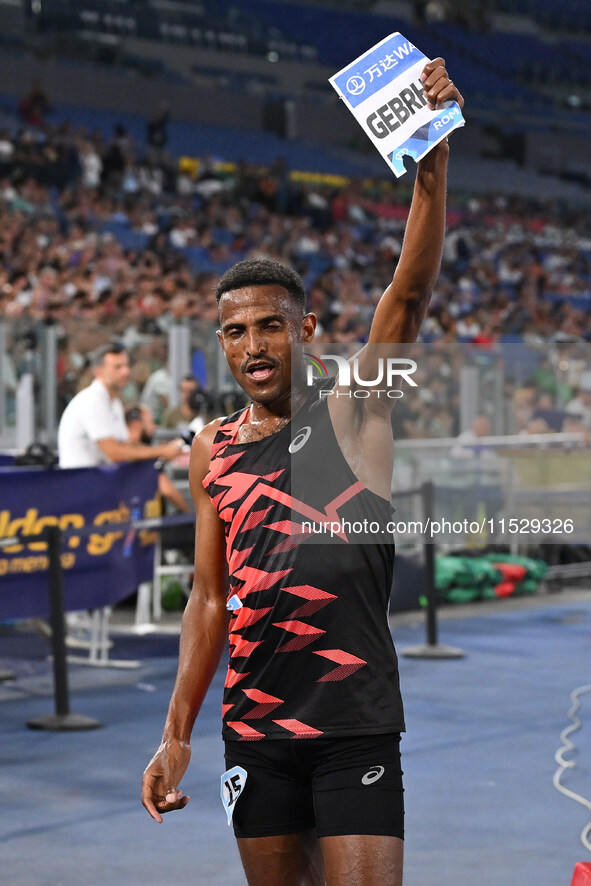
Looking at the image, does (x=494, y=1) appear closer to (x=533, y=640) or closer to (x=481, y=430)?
(x=481, y=430)

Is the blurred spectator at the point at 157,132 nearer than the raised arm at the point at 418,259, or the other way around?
the raised arm at the point at 418,259

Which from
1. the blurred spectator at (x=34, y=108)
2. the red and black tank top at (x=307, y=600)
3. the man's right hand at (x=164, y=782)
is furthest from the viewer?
the blurred spectator at (x=34, y=108)

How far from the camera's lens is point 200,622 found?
287 cm

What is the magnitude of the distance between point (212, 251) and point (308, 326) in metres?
19.2

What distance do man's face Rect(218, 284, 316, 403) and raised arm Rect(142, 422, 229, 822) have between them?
0.81ft

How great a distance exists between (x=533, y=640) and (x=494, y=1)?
30.2 meters

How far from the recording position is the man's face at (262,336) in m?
2.64

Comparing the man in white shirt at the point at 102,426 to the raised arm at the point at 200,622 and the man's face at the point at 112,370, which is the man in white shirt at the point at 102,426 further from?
the raised arm at the point at 200,622

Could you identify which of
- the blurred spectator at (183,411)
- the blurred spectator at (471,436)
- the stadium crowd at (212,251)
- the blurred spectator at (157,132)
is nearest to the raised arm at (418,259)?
the stadium crowd at (212,251)

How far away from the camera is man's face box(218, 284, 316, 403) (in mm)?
2641

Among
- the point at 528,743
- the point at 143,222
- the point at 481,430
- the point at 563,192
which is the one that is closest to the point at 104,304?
the point at 481,430

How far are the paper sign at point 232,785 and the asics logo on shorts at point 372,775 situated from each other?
0.25 metres

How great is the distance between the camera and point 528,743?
6.84 meters

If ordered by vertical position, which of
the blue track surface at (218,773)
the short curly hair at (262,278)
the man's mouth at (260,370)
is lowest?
the blue track surface at (218,773)
